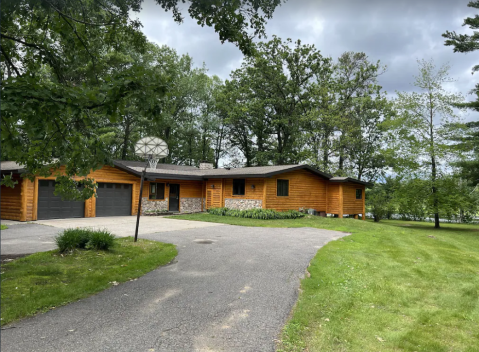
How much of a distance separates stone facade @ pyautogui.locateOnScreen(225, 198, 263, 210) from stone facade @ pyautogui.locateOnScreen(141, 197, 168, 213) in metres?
4.07

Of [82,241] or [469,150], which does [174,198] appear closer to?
[82,241]

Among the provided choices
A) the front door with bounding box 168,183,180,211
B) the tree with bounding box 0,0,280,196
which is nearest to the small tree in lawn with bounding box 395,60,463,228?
the front door with bounding box 168,183,180,211

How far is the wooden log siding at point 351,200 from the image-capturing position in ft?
67.1

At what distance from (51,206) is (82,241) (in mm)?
9391

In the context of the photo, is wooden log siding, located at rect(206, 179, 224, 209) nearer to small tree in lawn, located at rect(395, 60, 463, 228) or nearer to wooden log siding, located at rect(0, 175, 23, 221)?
wooden log siding, located at rect(0, 175, 23, 221)

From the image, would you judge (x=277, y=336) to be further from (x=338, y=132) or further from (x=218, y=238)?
(x=338, y=132)

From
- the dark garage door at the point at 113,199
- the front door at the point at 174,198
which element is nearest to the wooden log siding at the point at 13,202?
the dark garage door at the point at 113,199

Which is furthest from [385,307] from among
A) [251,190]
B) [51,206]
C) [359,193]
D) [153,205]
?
[359,193]

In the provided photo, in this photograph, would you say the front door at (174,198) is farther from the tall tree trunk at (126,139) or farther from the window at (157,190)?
the tall tree trunk at (126,139)

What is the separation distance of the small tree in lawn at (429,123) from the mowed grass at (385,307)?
14.0m

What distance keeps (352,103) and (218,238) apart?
83.8 ft

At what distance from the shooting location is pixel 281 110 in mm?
31719

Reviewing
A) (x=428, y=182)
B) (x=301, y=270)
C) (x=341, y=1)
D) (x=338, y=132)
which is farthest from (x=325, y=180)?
(x=341, y=1)

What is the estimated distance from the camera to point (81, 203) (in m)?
15.4
